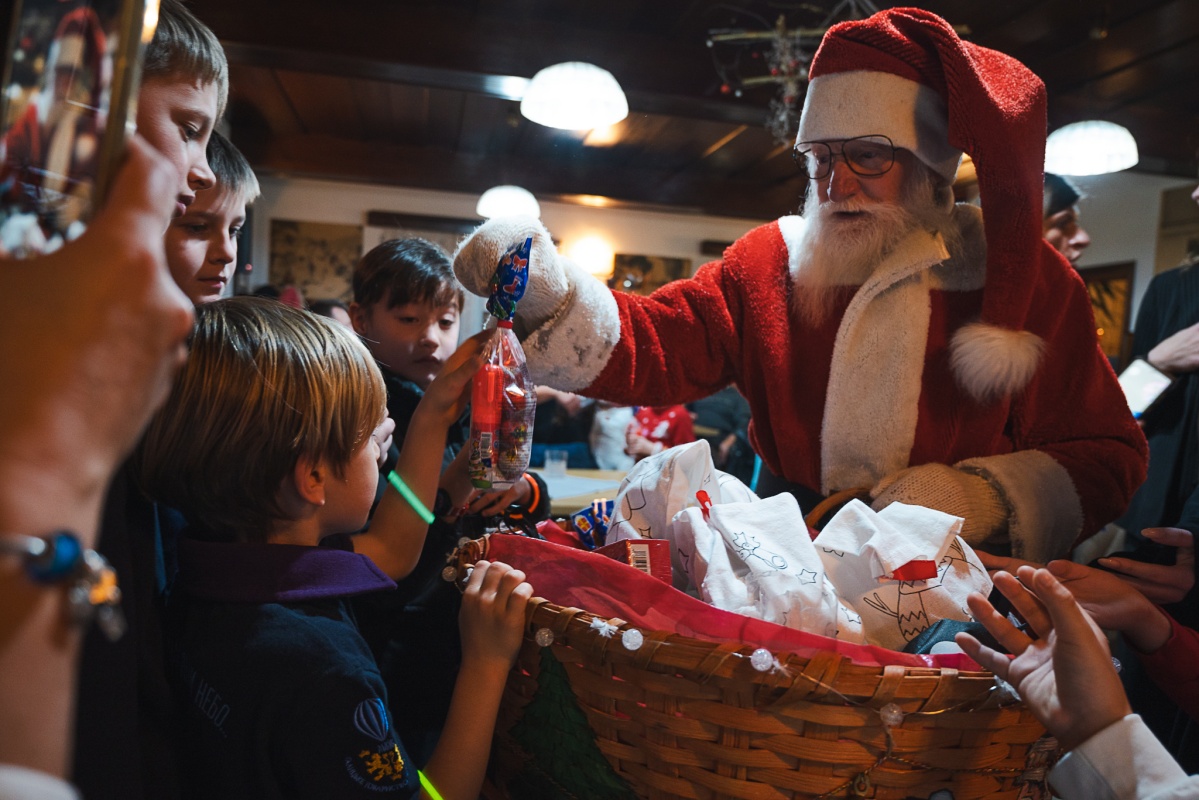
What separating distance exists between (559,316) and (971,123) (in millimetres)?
637

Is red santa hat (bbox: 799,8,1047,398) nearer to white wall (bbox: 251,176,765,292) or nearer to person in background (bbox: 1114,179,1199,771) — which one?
person in background (bbox: 1114,179,1199,771)

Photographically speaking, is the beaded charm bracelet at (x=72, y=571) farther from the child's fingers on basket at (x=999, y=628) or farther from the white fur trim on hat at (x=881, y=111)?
the white fur trim on hat at (x=881, y=111)

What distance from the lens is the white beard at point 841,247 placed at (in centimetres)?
127

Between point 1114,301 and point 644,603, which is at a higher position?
point 1114,301

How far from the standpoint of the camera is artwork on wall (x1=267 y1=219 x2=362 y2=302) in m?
5.99

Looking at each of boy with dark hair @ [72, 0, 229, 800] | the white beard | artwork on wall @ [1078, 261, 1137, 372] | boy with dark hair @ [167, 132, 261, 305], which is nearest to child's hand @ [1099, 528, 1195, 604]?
the white beard

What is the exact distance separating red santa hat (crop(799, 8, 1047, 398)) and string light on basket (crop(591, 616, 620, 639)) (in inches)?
29.9

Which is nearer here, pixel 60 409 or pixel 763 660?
pixel 60 409

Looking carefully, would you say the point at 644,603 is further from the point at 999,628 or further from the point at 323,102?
the point at 323,102

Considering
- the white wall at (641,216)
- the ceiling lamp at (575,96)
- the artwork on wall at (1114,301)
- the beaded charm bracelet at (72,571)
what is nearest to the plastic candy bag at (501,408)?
the beaded charm bracelet at (72,571)

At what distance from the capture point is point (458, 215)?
6270 millimetres

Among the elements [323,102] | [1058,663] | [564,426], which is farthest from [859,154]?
[323,102]

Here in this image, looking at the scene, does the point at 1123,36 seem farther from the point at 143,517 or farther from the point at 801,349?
the point at 143,517

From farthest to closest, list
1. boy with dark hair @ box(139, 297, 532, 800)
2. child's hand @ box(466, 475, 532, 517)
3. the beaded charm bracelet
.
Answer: child's hand @ box(466, 475, 532, 517), boy with dark hair @ box(139, 297, 532, 800), the beaded charm bracelet
